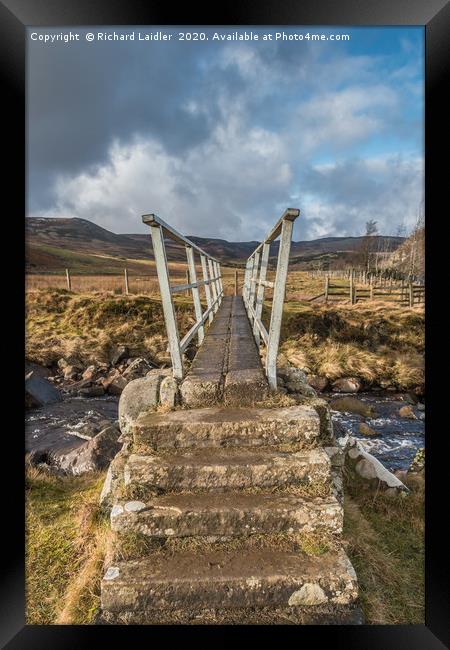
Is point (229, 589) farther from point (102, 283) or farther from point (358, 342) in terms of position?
point (102, 283)

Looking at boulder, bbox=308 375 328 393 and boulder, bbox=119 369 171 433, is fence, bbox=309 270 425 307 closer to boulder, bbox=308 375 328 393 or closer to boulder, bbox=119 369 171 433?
boulder, bbox=308 375 328 393

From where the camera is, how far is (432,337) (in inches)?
115

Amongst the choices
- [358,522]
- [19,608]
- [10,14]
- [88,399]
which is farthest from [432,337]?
[88,399]

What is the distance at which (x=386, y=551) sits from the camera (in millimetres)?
3238

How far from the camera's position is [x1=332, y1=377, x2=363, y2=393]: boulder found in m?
12.5

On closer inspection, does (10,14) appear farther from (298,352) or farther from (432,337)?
(298,352)

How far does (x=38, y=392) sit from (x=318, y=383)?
29.3 ft

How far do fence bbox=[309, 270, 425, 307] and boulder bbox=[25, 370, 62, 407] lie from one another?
533 inches

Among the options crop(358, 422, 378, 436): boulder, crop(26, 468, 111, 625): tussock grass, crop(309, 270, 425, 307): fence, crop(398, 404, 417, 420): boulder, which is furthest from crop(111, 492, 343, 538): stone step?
crop(309, 270, 425, 307): fence

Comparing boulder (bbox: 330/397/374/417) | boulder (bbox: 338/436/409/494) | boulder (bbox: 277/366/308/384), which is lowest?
boulder (bbox: 330/397/374/417)

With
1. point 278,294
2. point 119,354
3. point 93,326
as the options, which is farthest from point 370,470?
point 93,326

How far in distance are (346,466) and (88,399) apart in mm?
9051

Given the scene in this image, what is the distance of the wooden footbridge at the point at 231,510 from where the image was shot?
2123 mm

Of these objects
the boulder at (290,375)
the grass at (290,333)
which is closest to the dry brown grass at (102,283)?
the grass at (290,333)
